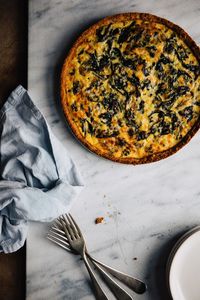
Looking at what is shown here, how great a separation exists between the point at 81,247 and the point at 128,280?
254mm

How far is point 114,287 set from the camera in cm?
166

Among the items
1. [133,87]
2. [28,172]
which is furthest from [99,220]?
[133,87]

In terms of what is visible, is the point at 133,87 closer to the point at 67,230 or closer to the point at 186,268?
the point at 67,230

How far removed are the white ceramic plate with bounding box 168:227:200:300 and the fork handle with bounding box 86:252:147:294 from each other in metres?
0.14

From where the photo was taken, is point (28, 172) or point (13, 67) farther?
point (13, 67)

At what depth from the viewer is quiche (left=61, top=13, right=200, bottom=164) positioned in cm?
163

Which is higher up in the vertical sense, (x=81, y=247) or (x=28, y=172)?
(x=28, y=172)

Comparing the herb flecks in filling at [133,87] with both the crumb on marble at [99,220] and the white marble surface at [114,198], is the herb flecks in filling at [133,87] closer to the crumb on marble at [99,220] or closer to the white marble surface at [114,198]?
the white marble surface at [114,198]

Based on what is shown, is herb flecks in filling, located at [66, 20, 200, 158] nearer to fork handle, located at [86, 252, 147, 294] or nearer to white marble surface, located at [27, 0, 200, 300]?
white marble surface, located at [27, 0, 200, 300]

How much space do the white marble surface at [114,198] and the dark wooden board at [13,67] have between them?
12cm

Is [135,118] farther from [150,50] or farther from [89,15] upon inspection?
[89,15]

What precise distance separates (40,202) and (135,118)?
544mm

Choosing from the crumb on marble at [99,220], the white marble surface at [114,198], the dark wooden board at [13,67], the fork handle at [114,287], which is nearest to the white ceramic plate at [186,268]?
the white marble surface at [114,198]

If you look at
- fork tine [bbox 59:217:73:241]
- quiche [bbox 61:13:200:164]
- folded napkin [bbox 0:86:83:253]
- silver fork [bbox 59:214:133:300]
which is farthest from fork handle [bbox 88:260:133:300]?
quiche [bbox 61:13:200:164]
